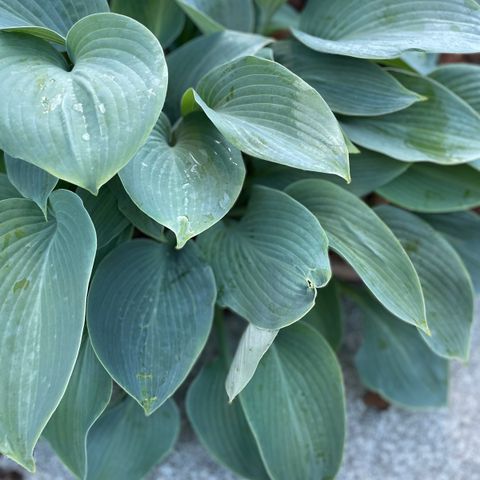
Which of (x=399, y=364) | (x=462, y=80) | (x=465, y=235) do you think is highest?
(x=462, y=80)

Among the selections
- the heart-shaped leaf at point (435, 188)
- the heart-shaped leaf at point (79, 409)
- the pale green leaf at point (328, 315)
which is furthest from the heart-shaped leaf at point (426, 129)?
the heart-shaped leaf at point (79, 409)

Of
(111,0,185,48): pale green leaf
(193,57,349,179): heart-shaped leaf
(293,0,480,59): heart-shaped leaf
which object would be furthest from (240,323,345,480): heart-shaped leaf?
(111,0,185,48): pale green leaf

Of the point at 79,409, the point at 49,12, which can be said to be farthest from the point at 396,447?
the point at 49,12

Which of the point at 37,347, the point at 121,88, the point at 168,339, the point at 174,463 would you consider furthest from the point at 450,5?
the point at 174,463

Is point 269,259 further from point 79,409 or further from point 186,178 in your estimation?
point 79,409

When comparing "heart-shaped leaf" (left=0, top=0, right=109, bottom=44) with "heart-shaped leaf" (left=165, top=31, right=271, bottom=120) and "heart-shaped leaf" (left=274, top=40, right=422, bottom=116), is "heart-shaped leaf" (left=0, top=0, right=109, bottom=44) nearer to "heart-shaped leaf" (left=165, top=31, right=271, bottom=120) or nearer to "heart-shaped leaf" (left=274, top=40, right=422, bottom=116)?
"heart-shaped leaf" (left=165, top=31, right=271, bottom=120)
